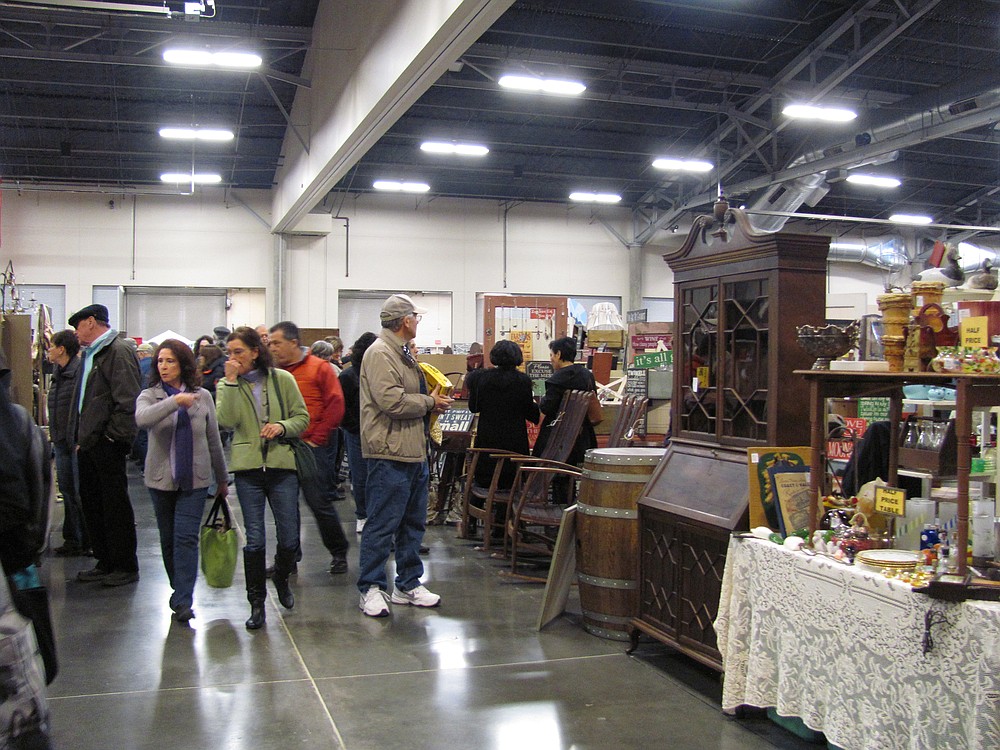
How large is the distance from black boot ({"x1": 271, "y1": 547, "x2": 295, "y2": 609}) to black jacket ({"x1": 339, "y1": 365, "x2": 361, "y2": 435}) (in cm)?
125

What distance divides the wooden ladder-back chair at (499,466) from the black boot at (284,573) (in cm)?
143

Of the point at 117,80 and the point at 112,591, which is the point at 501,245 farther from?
the point at 112,591

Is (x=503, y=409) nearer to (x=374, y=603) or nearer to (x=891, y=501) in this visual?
(x=374, y=603)

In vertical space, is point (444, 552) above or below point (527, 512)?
below

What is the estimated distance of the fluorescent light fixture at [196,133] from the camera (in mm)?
12547

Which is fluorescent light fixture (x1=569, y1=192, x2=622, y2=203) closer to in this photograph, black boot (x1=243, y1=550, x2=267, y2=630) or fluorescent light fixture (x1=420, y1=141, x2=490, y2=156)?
fluorescent light fixture (x1=420, y1=141, x2=490, y2=156)

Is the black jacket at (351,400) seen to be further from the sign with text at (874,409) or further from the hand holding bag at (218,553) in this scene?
the sign with text at (874,409)

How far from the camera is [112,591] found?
4.94m

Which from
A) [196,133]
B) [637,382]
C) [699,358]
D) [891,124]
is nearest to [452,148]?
[196,133]

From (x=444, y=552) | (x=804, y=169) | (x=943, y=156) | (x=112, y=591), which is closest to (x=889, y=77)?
(x=804, y=169)

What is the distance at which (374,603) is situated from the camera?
4445 mm

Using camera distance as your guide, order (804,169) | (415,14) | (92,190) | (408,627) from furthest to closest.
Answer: (92,190) → (804,169) → (415,14) → (408,627)

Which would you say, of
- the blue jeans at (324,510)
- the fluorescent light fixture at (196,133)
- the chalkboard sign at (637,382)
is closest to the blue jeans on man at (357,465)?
the blue jeans at (324,510)

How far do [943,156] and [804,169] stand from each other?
298 centimetres
